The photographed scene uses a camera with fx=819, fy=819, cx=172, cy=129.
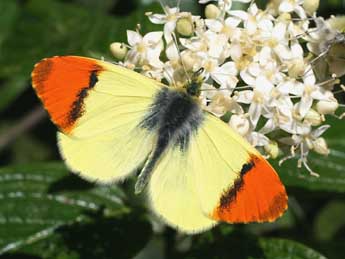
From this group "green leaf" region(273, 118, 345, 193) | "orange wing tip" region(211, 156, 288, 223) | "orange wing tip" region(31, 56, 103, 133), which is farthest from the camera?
"green leaf" region(273, 118, 345, 193)

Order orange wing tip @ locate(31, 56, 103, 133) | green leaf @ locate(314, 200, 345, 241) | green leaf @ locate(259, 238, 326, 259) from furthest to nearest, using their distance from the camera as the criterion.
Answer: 1. green leaf @ locate(314, 200, 345, 241)
2. green leaf @ locate(259, 238, 326, 259)
3. orange wing tip @ locate(31, 56, 103, 133)

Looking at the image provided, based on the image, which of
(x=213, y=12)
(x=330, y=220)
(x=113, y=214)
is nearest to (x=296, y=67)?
(x=213, y=12)

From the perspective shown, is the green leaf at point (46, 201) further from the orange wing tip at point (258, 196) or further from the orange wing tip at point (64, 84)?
the orange wing tip at point (258, 196)

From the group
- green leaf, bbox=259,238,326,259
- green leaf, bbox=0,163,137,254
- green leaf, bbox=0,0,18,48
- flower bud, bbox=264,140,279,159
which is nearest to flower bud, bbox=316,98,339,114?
flower bud, bbox=264,140,279,159

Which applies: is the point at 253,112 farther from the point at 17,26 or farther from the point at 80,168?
the point at 17,26

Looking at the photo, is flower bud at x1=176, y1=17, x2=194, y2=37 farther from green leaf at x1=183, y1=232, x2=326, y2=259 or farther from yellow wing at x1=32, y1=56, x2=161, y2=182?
green leaf at x1=183, y1=232, x2=326, y2=259

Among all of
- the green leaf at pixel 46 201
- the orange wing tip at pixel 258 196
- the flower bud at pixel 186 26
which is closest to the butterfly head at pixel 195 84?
the flower bud at pixel 186 26

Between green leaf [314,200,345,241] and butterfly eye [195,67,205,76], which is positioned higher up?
butterfly eye [195,67,205,76]
